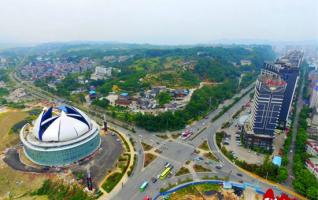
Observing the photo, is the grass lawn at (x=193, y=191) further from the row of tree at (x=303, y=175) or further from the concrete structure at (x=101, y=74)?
the concrete structure at (x=101, y=74)

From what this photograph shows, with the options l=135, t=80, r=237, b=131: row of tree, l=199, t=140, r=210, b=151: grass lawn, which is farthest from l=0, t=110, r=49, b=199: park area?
l=199, t=140, r=210, b=151: grass lawn

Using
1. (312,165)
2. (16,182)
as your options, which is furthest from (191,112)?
(16,182)

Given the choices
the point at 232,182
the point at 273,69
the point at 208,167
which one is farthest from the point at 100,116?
the point at 273,69

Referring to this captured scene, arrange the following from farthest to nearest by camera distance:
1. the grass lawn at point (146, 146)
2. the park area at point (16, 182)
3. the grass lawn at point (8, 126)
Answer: the grass lawn at point (8, 126) → the grass lawn at point (146, 146) → the park area at point (16, 182)

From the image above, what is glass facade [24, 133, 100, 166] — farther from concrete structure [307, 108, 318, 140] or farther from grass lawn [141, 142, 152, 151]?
concrete structure [307, 108, 318, 140]

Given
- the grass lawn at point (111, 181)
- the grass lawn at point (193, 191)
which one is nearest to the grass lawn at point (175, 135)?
the grass lawn at point (193, 191)

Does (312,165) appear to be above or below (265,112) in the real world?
below

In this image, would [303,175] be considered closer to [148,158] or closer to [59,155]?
[148,158]
